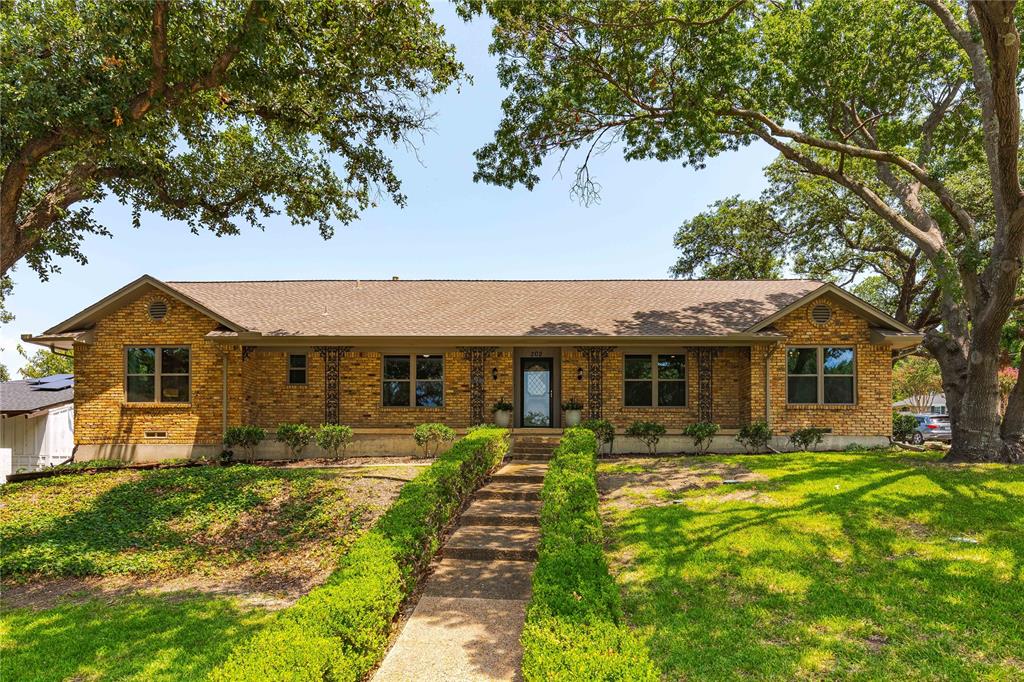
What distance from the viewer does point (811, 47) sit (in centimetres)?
1131

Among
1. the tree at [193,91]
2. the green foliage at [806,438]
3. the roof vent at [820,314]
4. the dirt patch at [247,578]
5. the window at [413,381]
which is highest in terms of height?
the tree at [193,91]

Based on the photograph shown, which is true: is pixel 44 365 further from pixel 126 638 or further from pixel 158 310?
pixel 126 638

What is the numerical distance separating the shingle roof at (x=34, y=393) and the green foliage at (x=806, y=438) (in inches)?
882

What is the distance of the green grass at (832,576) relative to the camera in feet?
14.5

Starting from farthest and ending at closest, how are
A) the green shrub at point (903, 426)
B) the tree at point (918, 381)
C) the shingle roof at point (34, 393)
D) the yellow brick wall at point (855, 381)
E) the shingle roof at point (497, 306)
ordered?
1. the tree at point (918, 381)
2. the green shrub at point (903, 426)
3. the shingle roof at point (34, 393)
4. the shingle roof at point (497, 306)
5. the yellow brick wall at point (855, 381)

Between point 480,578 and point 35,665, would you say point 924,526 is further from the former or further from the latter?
point 35,665

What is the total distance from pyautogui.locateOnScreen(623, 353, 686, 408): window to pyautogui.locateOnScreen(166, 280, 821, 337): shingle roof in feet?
3.28

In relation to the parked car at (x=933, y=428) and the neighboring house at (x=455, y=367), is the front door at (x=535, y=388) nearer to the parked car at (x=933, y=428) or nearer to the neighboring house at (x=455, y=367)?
the neighboring house at (x=455, y=367)

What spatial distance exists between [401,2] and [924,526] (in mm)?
12661

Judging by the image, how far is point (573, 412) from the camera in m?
14.5

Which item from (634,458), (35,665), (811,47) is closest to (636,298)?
(634,458)

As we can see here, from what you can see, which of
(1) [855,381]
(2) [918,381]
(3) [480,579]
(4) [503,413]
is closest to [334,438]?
(4) [503,413]

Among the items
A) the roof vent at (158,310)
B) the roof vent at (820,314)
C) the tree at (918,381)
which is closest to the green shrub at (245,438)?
the roof vent at (158,310)

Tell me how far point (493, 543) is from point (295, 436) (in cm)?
873
